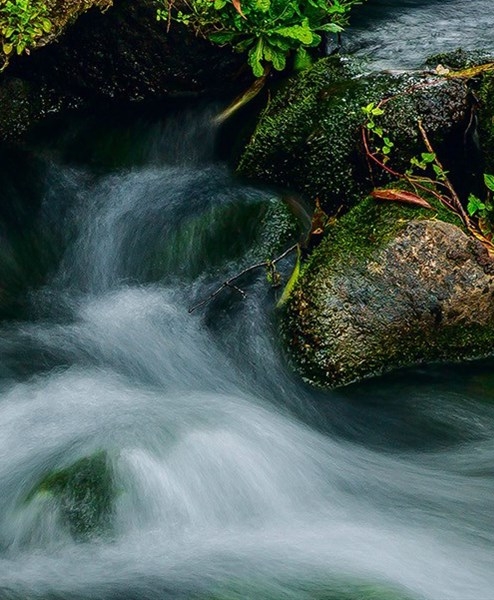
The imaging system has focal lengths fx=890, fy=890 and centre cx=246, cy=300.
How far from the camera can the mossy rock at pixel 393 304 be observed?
486 cm

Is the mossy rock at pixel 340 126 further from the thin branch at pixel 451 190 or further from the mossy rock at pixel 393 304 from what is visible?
the mossy rock at pixel 393 304

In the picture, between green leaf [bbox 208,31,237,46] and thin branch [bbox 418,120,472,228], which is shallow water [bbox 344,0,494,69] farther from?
green leaf [bbox 208,31,237,46]

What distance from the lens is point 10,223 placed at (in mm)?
6082

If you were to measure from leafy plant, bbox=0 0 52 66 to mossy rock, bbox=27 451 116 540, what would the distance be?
9.50 ft

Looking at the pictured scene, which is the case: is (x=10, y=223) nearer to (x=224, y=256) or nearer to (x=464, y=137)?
(x=224, y=256)

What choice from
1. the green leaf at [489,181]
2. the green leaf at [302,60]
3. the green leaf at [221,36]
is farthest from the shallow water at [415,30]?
the green leaf at [489,181]

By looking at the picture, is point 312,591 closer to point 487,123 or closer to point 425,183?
point 425,183

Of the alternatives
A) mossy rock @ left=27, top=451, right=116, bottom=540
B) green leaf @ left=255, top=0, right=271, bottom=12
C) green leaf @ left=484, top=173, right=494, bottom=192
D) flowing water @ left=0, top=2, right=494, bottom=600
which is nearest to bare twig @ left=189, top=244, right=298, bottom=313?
flowing water @ left=0, top=2, right=494, bottom=600

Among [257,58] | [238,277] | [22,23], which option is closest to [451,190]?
[238,277]

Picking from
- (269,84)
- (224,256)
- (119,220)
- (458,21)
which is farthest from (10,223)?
(458,21)

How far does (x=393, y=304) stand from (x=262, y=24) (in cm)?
224

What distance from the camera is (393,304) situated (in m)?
4.89

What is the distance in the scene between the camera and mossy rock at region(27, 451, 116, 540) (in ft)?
13.1

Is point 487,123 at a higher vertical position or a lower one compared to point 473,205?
higher
